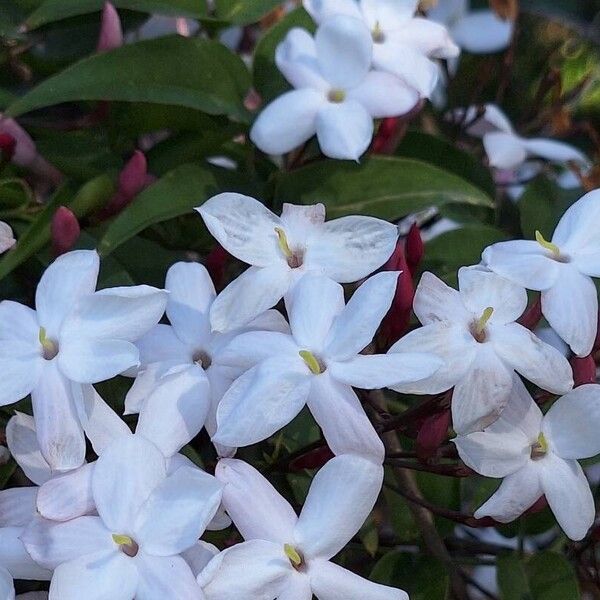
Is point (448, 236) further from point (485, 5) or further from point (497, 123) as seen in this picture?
point (485, 5)

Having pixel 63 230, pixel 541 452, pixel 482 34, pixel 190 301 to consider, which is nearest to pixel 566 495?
pixel 541 452

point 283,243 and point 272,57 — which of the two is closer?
point 283,243

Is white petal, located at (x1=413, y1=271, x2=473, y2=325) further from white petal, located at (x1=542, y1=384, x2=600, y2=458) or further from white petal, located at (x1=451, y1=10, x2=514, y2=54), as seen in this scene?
white petal, located at (x1=451, y1=10, x2=514, y2=54)

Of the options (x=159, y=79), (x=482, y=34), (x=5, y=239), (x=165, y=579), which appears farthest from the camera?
(x=482, y=34)

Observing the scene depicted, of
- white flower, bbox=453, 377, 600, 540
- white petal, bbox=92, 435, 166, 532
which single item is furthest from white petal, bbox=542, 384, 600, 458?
white petal, bbox=92, 435, 166, 532

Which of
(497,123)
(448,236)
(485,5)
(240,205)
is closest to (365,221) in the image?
(240,205)

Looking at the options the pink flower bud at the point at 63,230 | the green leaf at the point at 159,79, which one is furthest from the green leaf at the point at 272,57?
the pink flower bud at the point at 63,230

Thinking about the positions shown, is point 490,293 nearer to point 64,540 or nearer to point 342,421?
point 342,421
